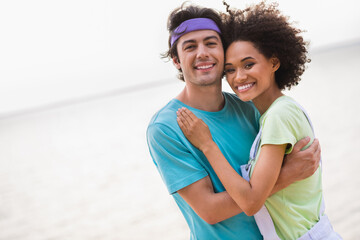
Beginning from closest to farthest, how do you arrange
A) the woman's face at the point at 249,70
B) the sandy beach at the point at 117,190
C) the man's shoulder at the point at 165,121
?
the man's shoulder at the point at 165,121
the woman's face at the point at 249,70
the sandy beach at the point at 117,190

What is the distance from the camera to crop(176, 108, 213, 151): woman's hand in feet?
6.48

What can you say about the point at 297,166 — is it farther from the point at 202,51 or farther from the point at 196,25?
the point at 196,25

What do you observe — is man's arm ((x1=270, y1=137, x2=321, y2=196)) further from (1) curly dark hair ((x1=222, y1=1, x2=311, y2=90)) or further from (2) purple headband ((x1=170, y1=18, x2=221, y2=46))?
(2) purple headband ((x1=170, y1=18, x2=221, y2=46))

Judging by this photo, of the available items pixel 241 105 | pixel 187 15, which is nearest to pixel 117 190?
pixel 241 105

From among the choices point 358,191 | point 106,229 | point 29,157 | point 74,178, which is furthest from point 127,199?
point 29,157

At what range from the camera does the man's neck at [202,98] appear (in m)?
2.30

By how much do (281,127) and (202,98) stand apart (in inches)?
26.7

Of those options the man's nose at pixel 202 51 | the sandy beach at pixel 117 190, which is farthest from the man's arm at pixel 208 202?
the sandy beach at pixel 117 190

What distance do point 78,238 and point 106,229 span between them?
451mm

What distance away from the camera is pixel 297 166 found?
1852 millimetres

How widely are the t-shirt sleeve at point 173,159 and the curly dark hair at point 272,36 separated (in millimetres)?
750

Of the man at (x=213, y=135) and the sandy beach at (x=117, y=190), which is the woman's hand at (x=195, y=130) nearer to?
the man at (x=213, y=135)

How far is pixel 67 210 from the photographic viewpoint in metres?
6.99

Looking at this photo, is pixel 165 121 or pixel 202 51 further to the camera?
pixel 202 51
